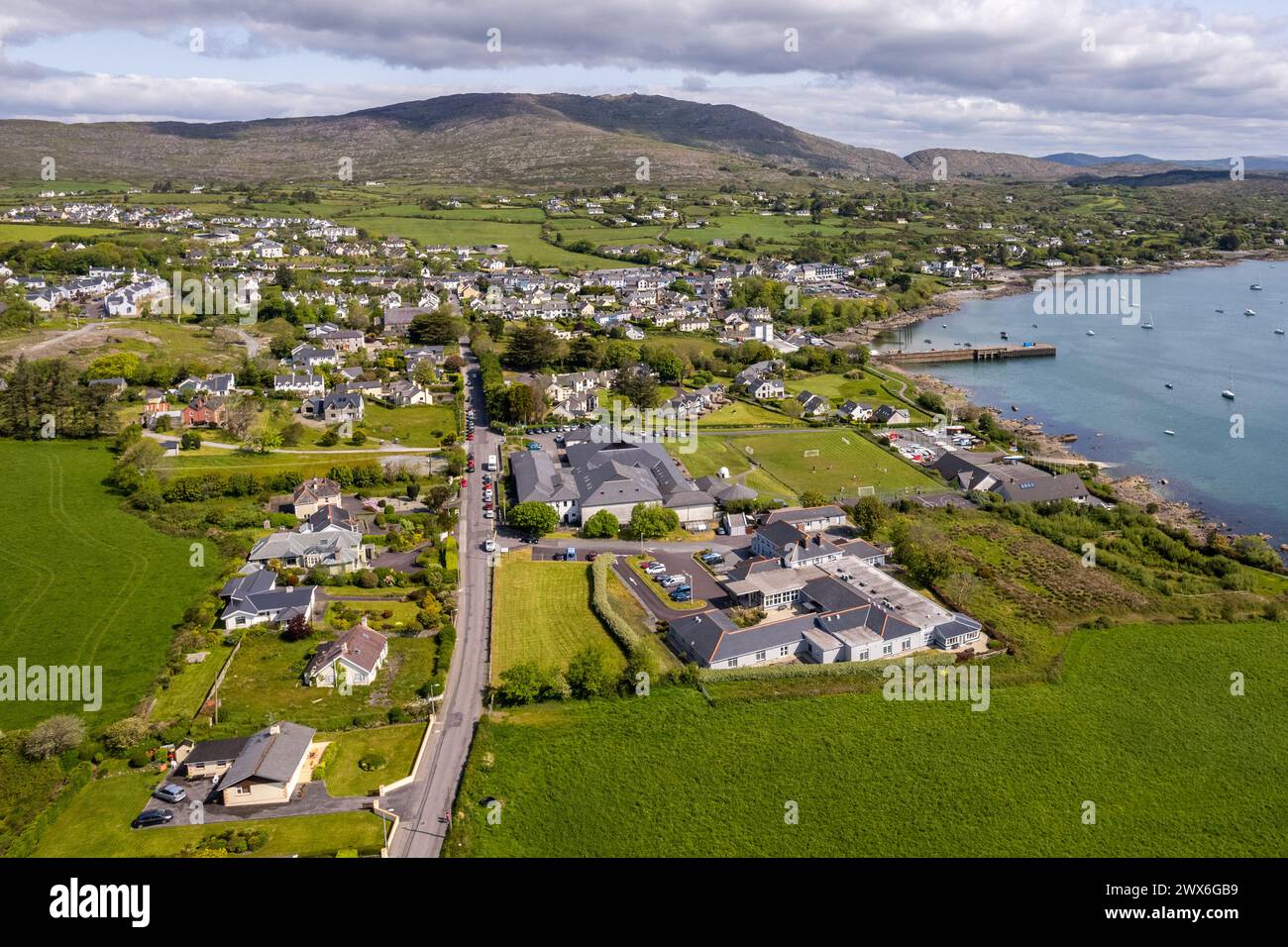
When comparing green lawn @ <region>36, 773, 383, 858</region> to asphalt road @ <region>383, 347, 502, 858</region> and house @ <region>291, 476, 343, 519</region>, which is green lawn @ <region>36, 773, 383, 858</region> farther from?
house @ <region>291, 476, 343, 519</region>

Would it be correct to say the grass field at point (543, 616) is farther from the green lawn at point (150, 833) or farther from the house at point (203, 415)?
the house at point (203, 415)

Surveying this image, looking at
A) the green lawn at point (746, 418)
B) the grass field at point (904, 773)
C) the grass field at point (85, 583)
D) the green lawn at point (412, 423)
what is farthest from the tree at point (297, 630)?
the green lawn at point (746, 418)

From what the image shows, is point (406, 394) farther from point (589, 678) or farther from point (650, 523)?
point (589, 678)

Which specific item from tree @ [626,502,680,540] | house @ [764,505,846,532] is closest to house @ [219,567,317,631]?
tree @ [626,502,680,540]

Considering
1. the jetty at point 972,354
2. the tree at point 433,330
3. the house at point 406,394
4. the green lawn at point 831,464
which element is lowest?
the green lawn at point 831,464
